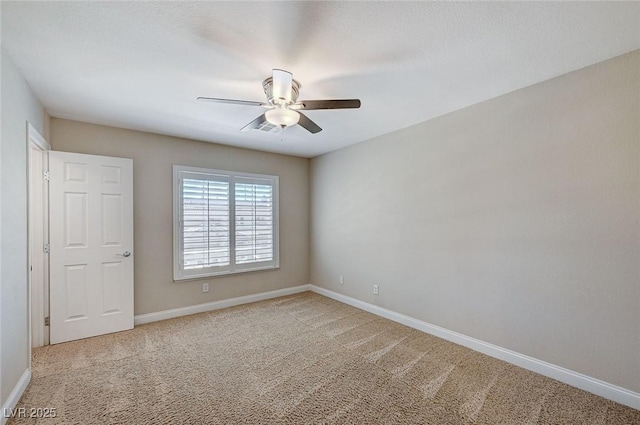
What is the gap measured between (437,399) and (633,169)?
2.24 m

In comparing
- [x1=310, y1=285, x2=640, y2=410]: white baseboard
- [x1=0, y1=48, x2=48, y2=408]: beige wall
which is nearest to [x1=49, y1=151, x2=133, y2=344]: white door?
[x1=0, y1=48, x2=48, y2=408]: beige wall

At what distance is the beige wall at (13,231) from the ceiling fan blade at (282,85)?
1.89 metres

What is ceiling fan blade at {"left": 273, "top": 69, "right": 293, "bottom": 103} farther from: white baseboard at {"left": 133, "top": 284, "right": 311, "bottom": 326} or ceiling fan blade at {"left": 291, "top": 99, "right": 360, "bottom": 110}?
white baseboard at {"left": 133, "top": 284, "right": 311, "bottom": 326}

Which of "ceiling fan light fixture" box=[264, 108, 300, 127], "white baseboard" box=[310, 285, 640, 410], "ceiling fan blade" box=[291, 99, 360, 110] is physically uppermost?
"ceiling fan blade" box=[291, 99, 360, 110]

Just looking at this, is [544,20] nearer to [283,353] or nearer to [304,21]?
[304,21]

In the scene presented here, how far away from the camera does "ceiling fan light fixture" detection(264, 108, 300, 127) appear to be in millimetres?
2125

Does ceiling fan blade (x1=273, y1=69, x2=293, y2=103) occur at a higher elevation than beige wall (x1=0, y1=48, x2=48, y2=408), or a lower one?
higher

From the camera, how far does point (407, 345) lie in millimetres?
3078

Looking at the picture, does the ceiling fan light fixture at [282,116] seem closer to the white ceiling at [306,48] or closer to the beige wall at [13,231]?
the white ceiling at [306,48]

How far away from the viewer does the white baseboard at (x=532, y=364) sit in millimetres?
2100

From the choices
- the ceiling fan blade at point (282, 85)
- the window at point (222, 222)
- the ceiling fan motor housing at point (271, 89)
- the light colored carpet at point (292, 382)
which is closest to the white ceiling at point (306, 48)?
the ceiling fan motor housing at point (271, 89)

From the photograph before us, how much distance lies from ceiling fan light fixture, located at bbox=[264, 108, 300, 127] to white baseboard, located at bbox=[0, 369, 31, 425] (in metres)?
2.70

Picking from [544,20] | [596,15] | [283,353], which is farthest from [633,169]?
[283,353]

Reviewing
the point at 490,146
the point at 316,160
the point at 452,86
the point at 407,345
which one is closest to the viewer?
the point at 452,86
